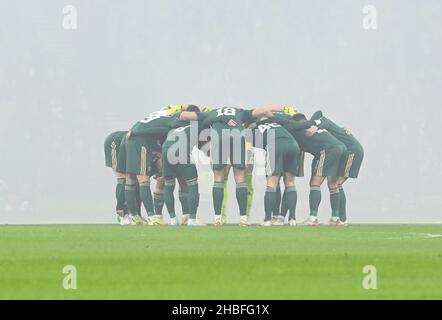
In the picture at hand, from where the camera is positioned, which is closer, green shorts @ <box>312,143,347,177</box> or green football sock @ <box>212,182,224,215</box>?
green football sock @ <box>212,182,224,215</box>

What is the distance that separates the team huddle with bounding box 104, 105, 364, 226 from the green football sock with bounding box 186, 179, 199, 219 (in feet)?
0.08

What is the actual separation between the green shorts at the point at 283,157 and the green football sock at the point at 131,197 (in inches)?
163

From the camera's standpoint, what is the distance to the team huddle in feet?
135

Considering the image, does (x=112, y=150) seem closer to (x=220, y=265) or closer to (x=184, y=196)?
(x=184, y=196)

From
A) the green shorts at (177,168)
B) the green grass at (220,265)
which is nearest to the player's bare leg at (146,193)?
the green shorts at (177,168)

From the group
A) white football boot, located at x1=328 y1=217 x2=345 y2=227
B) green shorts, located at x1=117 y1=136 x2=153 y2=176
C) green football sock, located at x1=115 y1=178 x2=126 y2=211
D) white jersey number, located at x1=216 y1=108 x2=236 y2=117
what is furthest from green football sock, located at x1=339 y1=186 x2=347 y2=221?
green football sock, located at x1=115 y1=178 x2=126 y2=211

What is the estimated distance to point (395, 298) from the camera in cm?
2012

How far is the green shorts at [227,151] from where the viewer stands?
40844 mm

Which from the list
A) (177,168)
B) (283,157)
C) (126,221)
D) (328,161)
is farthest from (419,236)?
(126,221)

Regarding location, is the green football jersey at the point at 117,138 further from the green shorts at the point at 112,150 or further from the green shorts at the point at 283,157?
the green shorts at the point at 283,157

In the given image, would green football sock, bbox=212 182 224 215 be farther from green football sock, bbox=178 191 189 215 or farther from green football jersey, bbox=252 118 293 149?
green football sock, bbox=178 191 189 215

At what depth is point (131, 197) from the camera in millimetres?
43969

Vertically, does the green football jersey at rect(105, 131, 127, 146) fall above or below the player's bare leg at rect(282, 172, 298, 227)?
above
